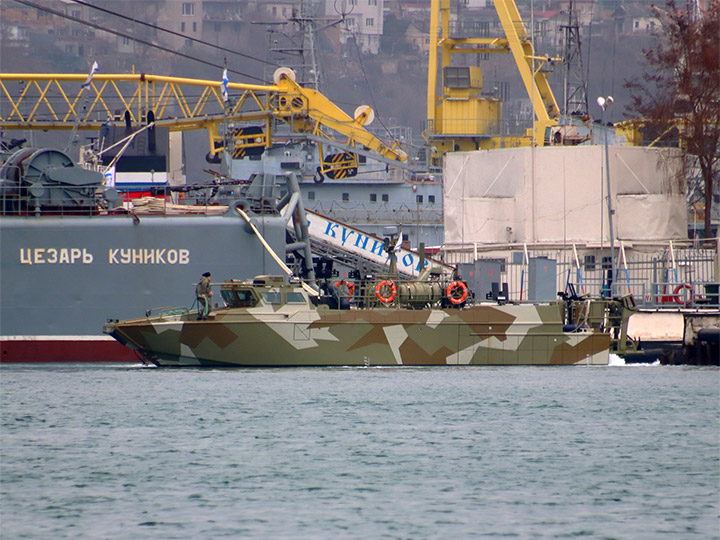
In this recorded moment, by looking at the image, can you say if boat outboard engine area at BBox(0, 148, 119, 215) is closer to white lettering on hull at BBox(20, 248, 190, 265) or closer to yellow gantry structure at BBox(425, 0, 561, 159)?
white lettering on hull at BBox(20, 248, 190, 265)

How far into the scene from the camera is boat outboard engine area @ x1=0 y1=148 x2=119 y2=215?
112 ft

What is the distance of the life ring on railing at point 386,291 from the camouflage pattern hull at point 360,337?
0.94 ft

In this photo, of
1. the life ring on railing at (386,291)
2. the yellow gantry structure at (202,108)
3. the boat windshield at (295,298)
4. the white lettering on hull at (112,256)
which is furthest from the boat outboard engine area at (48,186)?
the life ring on railing at (386,291)

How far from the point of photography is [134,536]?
48.4 feet

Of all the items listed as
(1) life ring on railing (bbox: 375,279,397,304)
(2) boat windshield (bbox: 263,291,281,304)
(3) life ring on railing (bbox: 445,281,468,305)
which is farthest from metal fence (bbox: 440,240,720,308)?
(2) boat windshield (bbox: 263,291,281,304)

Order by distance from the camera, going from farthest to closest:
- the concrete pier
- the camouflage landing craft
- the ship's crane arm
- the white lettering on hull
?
the ship's crane arm, the concrete pier, the white lettering on hull, the camouflage landing craft

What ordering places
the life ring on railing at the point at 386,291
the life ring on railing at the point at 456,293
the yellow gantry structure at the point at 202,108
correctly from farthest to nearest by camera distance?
the yellow gantry structure at the point at 202,108
the life ring on railing at the point at 456,293
the life ring on railing at the point at 386,291

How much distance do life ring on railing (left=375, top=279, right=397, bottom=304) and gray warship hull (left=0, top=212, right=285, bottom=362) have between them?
449cm

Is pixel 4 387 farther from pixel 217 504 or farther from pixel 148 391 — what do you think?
pixel 217 504

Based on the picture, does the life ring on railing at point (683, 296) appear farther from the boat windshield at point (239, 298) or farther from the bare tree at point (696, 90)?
the boat windshield at point (239, 298)

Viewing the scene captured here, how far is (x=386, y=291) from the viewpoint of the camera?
31.0m

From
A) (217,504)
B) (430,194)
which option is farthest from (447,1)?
(217,504)

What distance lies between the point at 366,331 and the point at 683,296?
35.9ft

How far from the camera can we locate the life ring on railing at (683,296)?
35.8 m
